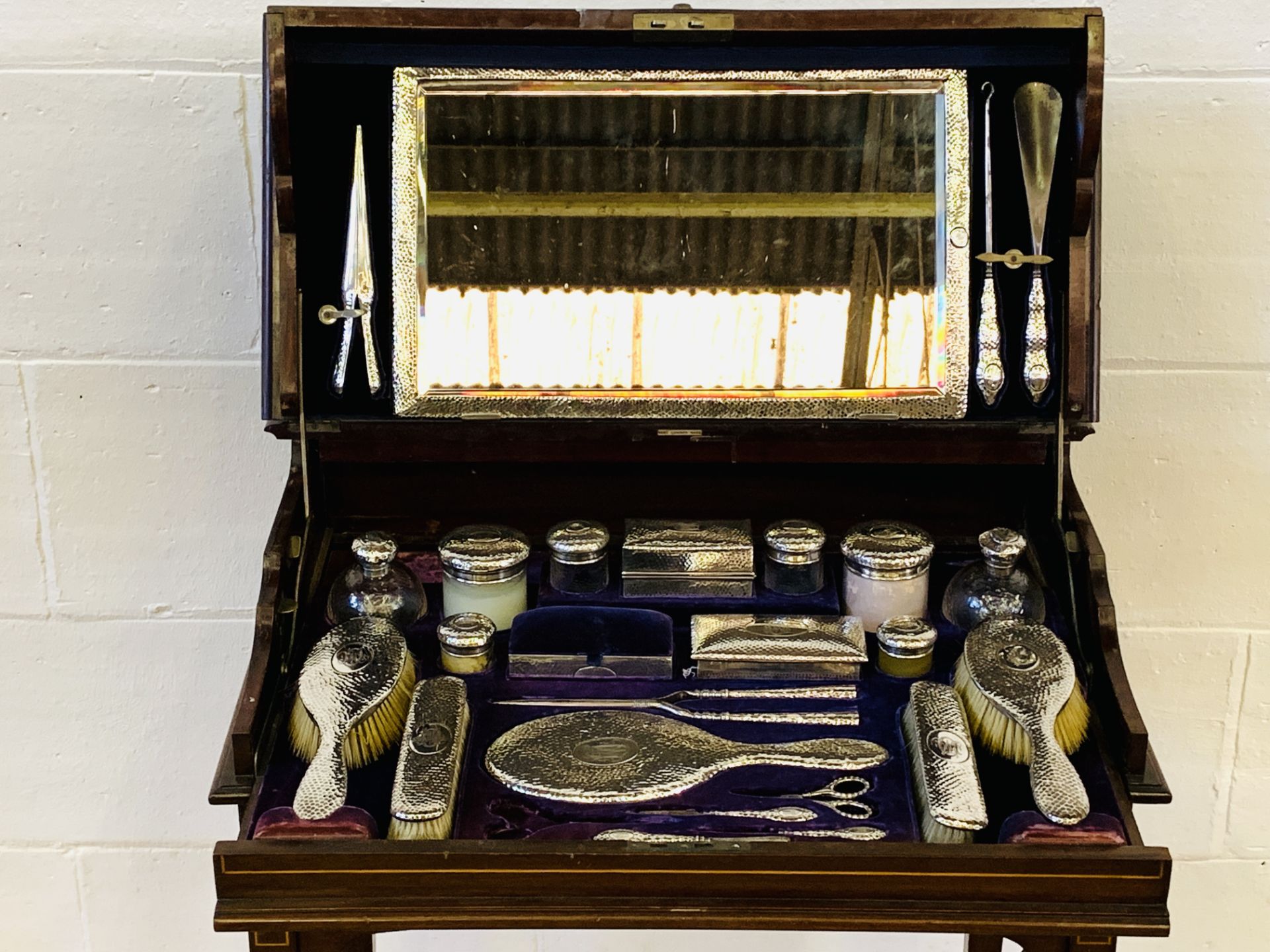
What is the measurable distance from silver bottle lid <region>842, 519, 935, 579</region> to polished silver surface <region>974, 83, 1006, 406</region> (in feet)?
0.50

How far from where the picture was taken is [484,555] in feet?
3.99

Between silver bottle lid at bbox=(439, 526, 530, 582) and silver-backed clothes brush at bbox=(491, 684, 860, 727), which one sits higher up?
silver bottle lid at bbox=(439, 526, 530, 582)

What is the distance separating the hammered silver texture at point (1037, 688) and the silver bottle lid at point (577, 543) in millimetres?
341

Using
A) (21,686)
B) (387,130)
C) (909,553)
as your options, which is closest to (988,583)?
(909,553)

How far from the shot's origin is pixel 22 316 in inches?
59.9

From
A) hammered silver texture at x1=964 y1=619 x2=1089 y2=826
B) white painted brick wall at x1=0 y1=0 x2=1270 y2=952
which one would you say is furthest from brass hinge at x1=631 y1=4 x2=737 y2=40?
hammered silver texture at x1=964 y1=619 x2=1089 y2=826

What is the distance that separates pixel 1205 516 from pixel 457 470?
89 centimetres

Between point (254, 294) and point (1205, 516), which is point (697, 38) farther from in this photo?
point (1205, 516)

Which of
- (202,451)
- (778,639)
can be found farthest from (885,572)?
(202,451)

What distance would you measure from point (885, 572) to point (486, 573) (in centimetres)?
36

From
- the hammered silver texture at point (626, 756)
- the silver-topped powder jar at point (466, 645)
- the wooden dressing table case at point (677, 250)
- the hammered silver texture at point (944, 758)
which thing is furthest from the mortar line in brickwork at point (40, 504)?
the hammered silver texture at point (944, 758)

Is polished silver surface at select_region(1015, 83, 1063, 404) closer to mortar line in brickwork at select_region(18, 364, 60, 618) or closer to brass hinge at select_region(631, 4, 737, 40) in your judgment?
brass hinge at select_region(631, 4, 737, 40)

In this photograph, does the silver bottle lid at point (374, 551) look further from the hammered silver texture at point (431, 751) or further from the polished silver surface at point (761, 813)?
the polished silver surface at point (761, 813)

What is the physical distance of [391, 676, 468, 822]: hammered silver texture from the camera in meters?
→ 0.97
